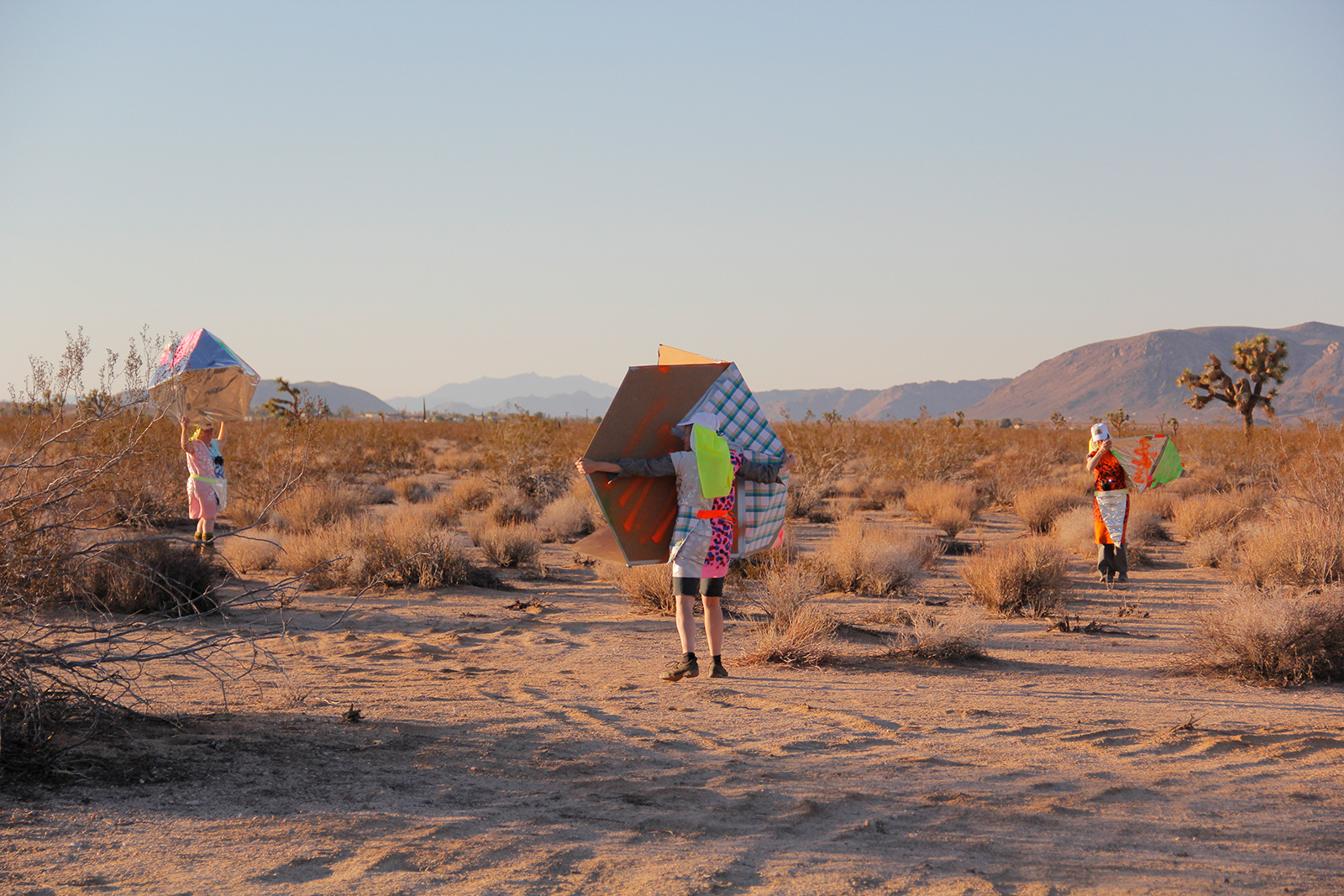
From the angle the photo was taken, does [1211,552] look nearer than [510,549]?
Yes

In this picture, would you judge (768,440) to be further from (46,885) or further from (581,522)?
(581,522)

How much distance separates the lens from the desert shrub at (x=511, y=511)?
731 inches

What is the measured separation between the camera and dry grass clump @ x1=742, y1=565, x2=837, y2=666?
8.02m

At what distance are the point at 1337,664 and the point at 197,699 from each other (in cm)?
817

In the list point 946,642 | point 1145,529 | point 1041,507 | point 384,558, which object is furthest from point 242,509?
point 1145,529

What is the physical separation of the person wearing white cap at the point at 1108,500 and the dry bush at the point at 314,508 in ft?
36.7

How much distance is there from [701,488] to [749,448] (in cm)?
73

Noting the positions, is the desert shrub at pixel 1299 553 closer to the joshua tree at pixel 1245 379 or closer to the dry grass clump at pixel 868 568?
the dry grass clump at pixel 868 568

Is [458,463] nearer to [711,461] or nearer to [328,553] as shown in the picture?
[328,553]

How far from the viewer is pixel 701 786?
507cm

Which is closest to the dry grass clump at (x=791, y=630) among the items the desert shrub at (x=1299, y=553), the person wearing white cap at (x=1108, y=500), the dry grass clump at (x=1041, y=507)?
the person wearing white cap at (x=1108, y=500)

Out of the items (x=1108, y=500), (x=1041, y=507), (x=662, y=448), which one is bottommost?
(x=1041, y=507)

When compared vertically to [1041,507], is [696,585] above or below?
above

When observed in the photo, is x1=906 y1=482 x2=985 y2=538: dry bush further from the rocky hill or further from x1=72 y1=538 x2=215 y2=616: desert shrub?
the rocky hill
